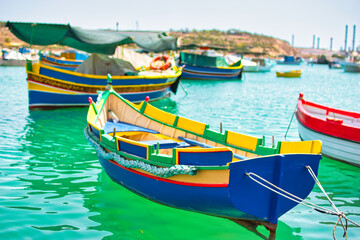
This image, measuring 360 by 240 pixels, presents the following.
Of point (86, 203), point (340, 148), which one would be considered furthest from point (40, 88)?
point (340, 148)

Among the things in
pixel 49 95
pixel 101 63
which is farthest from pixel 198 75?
pixel 49 95

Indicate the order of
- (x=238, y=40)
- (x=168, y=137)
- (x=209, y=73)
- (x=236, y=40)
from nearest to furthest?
(x=168, y=137)
(x=209, y=73)
(x=236, y=40)
(x=238, y=40)

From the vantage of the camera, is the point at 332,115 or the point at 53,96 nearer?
the point at 332,115

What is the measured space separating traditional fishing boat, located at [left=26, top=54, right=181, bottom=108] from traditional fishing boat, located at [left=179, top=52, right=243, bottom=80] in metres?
19.0

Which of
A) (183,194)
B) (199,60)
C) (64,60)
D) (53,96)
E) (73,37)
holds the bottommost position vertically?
(183,194)

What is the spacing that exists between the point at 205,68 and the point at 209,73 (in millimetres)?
814

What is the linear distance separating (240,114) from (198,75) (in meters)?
22.3

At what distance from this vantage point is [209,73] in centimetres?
4016

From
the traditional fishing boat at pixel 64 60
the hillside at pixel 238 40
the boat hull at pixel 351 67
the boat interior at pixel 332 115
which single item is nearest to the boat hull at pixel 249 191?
the boat interior at pixel 332 115

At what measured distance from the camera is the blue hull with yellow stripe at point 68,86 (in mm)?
16438

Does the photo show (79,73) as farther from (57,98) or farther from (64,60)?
(64,60)

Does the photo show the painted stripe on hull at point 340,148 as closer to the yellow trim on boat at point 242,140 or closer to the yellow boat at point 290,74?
the yellow trim on boat at point 242,140

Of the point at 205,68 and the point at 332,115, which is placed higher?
the point at 205,68

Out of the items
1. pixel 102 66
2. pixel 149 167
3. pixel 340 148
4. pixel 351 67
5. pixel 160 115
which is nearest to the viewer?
pixel 149 167
